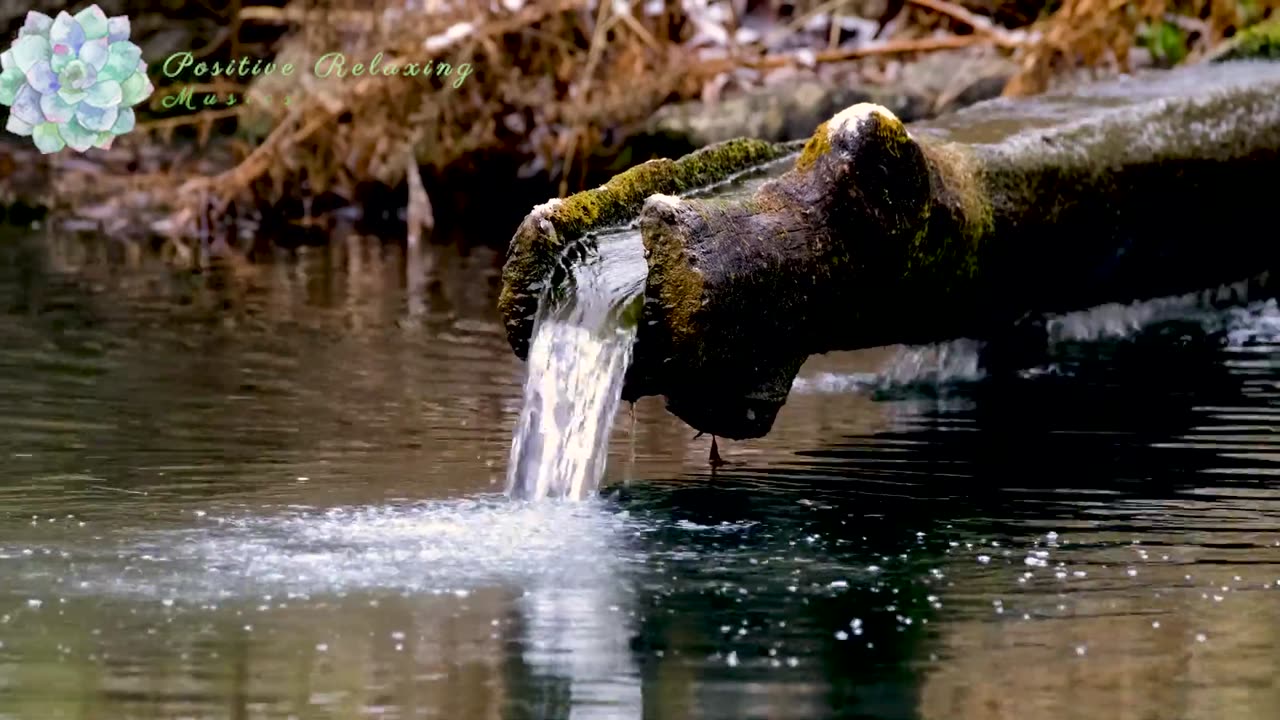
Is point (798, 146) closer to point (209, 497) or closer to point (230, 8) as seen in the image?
point (209, 497)

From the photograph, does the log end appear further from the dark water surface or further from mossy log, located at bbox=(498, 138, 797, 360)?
the dark water surface

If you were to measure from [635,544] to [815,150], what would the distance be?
1.38m

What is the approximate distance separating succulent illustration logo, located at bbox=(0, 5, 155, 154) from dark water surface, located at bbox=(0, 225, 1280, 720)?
0.94 metres

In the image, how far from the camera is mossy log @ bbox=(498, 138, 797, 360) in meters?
6.27

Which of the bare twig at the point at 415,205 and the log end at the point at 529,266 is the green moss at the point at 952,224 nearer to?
the log end at the point at 529,266

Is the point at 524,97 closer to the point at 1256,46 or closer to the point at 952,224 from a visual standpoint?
the point at 1256,46

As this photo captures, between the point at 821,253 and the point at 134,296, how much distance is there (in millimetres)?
5452

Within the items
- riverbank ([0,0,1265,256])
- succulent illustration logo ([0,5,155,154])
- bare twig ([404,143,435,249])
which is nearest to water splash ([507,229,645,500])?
succulent illustration logo ([0,5,155,154])

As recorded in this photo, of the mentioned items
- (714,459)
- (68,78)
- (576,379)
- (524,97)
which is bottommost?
(714,459)

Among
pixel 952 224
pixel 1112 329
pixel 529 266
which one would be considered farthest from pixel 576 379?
pixel 1112 329

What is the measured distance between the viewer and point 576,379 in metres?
6.22

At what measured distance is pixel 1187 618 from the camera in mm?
4762

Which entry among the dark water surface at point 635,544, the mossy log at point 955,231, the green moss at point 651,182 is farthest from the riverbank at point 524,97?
the green moss at point 651,182

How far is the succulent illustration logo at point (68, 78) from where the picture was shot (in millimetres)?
7742
